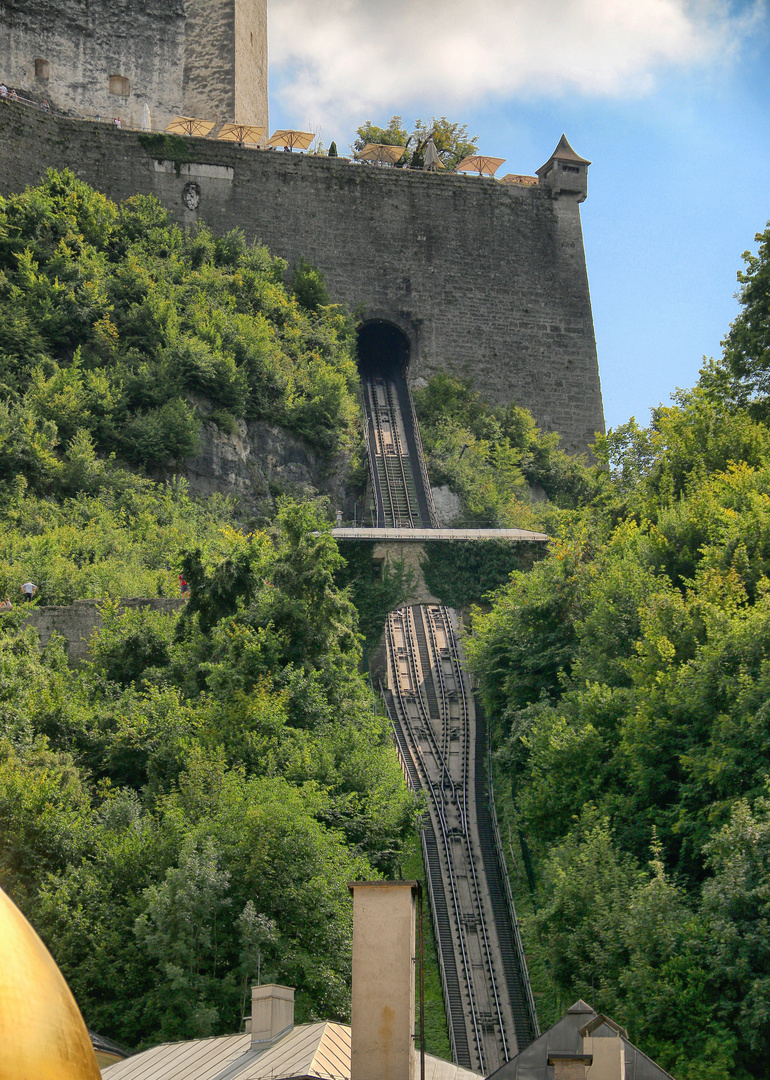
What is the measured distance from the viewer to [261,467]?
3550 cm

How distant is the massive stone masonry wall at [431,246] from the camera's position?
41031mm

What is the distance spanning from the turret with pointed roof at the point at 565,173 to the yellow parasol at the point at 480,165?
1.66 m

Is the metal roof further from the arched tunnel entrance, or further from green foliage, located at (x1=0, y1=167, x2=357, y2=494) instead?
the arched tunnel entrance

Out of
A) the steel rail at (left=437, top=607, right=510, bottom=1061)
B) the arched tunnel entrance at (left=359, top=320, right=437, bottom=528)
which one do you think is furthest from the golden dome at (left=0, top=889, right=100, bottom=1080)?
the arched tunnel entrance at (left=359, top=320, right=437, bottom=528)

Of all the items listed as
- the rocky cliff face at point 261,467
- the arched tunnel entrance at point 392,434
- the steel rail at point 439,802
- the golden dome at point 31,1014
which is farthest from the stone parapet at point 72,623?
the golden dome at point 31,1014

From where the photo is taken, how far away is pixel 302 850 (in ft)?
56.8

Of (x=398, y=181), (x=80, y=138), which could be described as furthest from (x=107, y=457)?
(x=398, y=181)

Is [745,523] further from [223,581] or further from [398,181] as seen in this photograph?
[398,181]

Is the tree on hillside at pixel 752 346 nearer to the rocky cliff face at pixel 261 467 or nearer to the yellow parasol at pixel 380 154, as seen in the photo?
the rocky cliff face at pixel 261 467

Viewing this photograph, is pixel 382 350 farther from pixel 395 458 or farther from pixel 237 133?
pixel 237 133

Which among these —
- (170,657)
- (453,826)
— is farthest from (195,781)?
(453,826)

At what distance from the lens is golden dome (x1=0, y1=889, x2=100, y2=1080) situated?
2166 mm

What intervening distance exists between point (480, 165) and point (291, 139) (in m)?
6.62

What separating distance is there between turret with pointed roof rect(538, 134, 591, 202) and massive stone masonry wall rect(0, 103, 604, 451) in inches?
15.7
